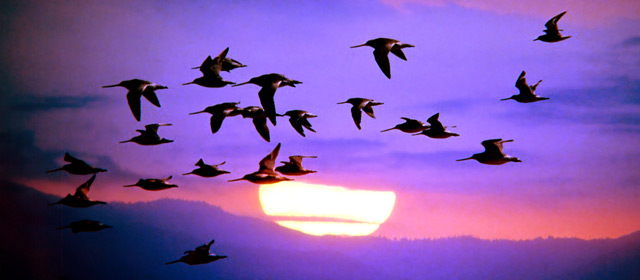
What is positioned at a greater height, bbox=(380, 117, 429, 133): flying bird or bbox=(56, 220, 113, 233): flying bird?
bbox=(380, 117, 429, 133): flying bird

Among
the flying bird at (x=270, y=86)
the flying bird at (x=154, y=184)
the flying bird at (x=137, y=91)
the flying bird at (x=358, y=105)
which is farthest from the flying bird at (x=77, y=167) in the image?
the flying bird at (x=358, y=105)

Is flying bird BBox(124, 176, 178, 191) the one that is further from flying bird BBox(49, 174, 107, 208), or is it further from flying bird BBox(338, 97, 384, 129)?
flying bird BBox(338, 97, 384, 129)

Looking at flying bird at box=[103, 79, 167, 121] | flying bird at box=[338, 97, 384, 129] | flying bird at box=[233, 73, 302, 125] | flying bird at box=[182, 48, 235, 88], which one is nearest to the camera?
flying bird at box=[233, 73, 302, 125]

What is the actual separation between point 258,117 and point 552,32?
1284cm

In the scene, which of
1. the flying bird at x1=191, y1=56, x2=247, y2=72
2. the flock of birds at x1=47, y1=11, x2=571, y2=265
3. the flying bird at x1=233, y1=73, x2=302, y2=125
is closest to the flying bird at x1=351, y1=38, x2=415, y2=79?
the flock of birds at x1=47, y1=11, x2=571, y2=265

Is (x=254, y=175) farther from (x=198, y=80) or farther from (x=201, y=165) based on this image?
(x=198, y=80)

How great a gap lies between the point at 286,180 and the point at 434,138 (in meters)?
6.25

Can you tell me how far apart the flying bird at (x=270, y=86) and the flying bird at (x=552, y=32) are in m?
10.6

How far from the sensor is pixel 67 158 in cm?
2444

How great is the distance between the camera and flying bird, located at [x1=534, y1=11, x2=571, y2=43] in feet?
82.9

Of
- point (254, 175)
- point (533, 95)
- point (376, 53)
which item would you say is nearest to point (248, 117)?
point (254, 175)

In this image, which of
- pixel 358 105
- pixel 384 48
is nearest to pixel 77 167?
pixel 358 105

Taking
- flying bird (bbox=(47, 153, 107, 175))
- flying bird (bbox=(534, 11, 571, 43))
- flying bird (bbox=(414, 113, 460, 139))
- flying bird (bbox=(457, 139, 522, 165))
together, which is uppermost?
flying bird (bbox=(534, 11, 571, 43))

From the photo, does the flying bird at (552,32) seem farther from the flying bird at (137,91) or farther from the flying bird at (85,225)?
the flying bird at (85,225)
